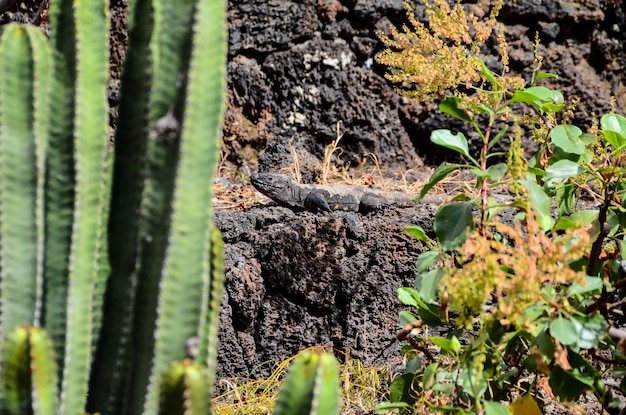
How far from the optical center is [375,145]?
4.28 m

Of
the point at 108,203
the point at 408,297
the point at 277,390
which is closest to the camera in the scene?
the point at 108,203

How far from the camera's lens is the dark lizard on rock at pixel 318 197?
11.2ft

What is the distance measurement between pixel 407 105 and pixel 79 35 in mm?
2986

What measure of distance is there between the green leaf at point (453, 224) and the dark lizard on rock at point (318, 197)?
4.31 ft

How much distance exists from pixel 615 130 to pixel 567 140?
140mm

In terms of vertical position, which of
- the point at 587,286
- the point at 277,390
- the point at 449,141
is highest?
the point at 449,141

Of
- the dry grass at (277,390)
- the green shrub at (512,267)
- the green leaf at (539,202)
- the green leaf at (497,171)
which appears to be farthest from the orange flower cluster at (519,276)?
the dry grass at (277,390)

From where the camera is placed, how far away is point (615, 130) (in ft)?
6.94

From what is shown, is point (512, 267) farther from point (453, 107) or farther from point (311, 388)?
point (311, 388)

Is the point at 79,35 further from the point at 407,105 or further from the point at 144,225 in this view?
the point at 407,105

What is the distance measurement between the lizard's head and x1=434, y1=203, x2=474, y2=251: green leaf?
1502 mm

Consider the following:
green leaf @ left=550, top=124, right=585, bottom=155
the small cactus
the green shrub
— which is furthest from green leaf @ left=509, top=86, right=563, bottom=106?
the small cactus

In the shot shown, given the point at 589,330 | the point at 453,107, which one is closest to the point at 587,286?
the point at 589,330

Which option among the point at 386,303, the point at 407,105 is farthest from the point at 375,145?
the point at 386,303
